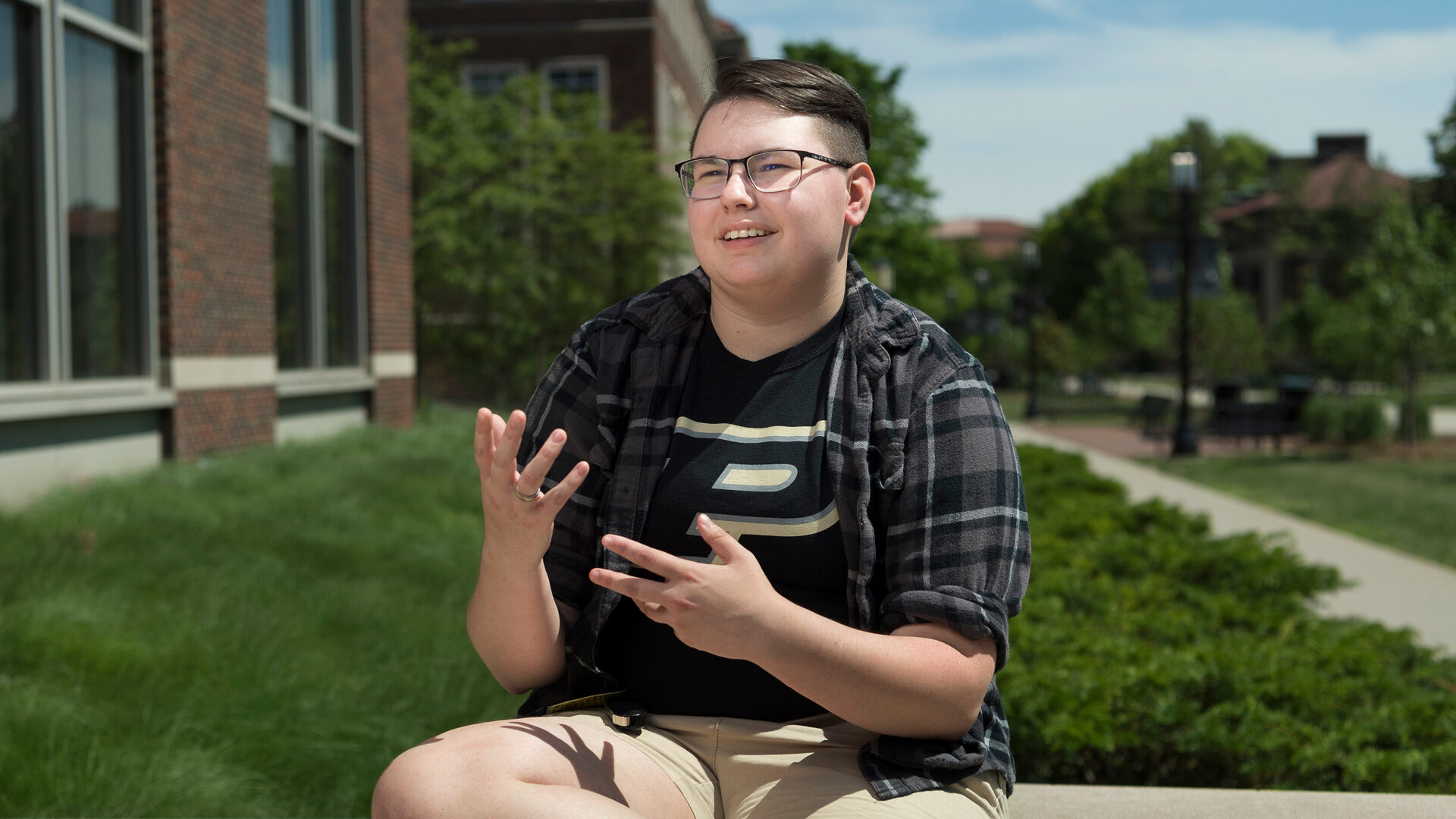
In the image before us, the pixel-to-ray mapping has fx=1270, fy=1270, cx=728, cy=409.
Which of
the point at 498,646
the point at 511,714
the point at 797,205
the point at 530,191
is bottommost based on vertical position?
the point at 511,714

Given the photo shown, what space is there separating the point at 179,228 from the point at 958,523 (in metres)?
8.87

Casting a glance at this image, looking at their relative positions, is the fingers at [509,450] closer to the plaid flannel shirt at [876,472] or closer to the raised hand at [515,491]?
the raised hand at [515,491]

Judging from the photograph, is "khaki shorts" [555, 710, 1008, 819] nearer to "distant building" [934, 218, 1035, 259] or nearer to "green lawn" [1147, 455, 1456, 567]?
"green lawn" [1147, 455, 1456, 567]

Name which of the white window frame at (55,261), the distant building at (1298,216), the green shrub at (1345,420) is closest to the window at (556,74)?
the green shrub at (1345,420)

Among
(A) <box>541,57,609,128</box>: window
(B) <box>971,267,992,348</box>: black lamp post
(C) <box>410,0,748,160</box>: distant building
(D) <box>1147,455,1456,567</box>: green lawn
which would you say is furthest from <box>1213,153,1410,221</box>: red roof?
(D) <box>1147,455,1456,567</box>: green lawn

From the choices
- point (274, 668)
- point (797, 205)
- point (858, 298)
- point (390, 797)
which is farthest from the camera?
point (274, 668)

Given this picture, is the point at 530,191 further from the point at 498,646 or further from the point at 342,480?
the point at 498,646

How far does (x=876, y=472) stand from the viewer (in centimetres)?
205

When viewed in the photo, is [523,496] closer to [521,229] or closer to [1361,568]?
[1361,568]

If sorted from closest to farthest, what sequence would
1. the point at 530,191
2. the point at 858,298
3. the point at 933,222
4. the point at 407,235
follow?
1. the point at 858,298
2. the point at 407,235
3. the point at 530,191
4. the point at 933,222

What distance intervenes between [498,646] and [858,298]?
2.84 ft

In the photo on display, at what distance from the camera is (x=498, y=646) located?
2.17m

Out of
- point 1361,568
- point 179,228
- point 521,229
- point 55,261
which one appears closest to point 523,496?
point 55,261

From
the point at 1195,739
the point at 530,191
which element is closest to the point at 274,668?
the point at 1195,739
